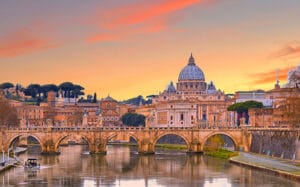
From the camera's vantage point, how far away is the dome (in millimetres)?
191500

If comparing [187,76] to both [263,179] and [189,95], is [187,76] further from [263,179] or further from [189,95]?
[263,179]

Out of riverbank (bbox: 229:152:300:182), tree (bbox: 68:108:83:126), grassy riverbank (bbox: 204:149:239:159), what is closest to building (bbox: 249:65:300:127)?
riverbank (bbox: 229:152:300:182)

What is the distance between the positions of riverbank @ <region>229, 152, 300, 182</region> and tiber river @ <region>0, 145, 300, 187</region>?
579mm

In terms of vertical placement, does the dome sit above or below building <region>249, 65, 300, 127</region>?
above

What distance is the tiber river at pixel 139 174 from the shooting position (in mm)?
57000

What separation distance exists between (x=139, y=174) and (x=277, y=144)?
53.8 ft

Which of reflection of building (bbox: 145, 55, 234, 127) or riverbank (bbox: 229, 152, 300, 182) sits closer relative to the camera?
riverbank (bbox: 229, 152, 300, 182)

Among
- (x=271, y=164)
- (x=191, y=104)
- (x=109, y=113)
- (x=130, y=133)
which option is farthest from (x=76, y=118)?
(x=271, y=164)

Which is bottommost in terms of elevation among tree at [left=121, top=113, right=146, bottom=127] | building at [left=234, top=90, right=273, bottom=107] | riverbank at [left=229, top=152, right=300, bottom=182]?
riverbank at [left=229, top=152, right=300, bottom=182]

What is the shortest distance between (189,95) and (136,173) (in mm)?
121836

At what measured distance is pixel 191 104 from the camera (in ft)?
547

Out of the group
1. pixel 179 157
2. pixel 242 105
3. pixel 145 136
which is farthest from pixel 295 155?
pixel 242 105

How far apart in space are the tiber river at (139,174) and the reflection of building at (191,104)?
217 feet

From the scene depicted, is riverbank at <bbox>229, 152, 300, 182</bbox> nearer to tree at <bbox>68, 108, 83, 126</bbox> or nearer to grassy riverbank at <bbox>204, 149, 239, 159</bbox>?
grassy riverbank at <bbox>204, 149, 239, 159</bbox>
